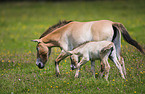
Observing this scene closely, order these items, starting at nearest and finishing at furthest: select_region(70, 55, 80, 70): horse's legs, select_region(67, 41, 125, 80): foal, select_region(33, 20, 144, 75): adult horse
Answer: select_region(67, 41, 125, 80): foal
select_region(70, 55, 80, 70): horse's legs
select_region(33, 20, 144, 75): adult horse

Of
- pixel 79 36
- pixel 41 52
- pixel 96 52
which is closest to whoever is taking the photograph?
pixel 96 52

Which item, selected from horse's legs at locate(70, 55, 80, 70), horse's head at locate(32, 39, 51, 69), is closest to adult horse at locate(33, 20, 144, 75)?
horse's head at locate(32, 39, 51, 69)

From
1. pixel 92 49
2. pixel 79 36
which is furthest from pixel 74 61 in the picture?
pixel 79 36

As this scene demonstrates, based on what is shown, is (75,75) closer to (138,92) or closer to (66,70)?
(66,70)

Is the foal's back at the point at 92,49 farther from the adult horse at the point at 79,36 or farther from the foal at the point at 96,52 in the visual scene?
the adult horse at the point at 79,36

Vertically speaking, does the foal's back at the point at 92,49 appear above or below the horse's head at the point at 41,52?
above

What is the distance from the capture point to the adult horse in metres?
6.75

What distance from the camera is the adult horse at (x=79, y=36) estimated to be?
6750 mm

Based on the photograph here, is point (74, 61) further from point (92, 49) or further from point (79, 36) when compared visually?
point (79, 36)

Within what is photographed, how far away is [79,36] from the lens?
7047 millimetres

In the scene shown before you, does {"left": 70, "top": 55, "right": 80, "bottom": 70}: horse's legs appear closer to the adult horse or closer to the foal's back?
the foal's back

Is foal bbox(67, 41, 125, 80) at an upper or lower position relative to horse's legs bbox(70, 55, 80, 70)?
upper

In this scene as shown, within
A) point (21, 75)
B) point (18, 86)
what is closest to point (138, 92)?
point (18, 86)

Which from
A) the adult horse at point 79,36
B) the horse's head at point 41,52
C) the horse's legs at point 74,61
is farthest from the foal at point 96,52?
the horse's head at point 41,52
